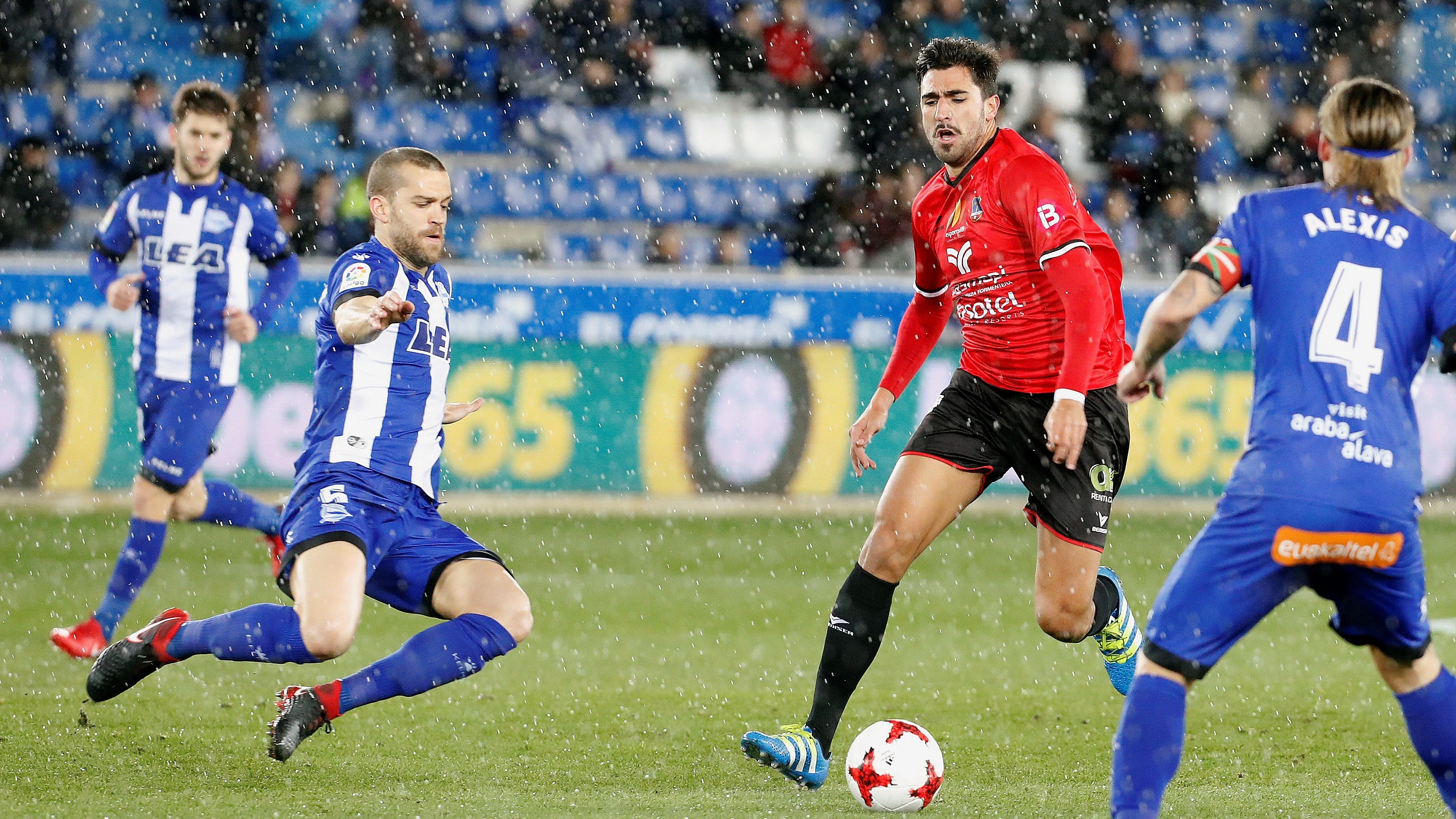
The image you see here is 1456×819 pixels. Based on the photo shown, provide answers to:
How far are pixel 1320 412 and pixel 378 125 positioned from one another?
11.8 m

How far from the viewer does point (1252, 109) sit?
16.0m

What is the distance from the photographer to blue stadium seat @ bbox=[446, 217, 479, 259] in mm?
12867

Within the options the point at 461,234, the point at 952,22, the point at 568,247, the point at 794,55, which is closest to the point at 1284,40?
the point at 952,22

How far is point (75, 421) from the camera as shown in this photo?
399 inches

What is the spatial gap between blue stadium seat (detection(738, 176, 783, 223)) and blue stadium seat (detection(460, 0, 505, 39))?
2.84 meters

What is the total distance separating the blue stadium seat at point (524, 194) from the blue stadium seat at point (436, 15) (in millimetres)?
1987

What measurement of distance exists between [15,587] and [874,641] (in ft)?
17.4

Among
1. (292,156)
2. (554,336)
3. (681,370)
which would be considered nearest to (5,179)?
(292,156)

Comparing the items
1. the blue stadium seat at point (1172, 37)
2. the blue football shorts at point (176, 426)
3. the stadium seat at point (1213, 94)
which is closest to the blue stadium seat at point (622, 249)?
the stadium seat at point (1213, 94)

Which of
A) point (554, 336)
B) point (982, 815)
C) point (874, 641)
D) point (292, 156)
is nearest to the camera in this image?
point (982, 815)

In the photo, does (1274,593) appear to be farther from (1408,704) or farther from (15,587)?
(15,587)

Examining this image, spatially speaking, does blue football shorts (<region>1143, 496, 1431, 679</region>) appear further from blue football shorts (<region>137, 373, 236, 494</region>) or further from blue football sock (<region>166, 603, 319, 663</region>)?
blue football shorts (<region>137, 373, 236, 494</region>)

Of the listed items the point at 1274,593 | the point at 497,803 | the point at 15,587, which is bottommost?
the point at 15,587

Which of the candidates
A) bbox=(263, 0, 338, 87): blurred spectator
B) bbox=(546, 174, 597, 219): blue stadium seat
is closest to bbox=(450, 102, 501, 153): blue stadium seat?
bbox=(546, 174, 597, 219): blue stadium seat
